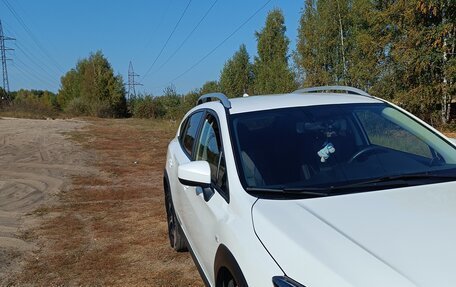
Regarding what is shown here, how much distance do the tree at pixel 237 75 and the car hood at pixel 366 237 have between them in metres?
46.2

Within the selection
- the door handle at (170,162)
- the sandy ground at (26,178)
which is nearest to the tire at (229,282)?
the door handle at (170,162)

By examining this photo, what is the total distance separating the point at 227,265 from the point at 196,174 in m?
0.66

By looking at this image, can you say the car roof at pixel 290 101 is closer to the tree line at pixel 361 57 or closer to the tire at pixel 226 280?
the tire at pixel 226 280

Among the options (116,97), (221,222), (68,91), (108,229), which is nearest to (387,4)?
(108,229)

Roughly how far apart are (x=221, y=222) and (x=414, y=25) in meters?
18.8

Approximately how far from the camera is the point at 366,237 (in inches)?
79.8

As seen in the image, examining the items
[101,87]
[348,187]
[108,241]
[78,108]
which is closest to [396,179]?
[348,187]

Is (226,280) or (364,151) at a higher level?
(364,151)

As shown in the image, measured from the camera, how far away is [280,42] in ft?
144

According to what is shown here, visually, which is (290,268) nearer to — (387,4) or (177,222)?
(177,222)

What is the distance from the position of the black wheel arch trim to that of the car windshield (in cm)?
40

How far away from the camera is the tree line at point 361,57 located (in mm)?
18484

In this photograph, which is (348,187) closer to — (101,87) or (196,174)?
(196,174)

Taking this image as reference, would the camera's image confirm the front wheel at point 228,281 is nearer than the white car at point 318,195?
No
